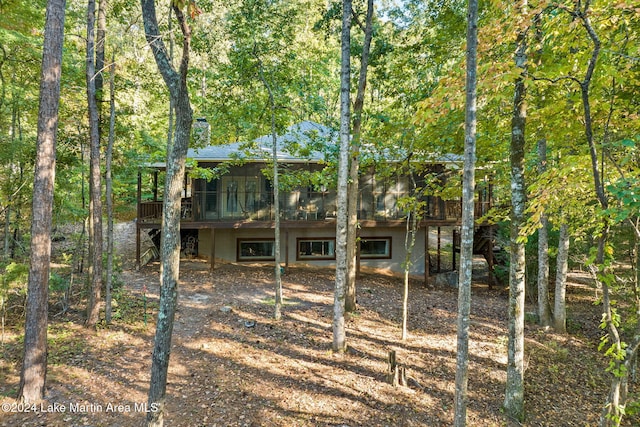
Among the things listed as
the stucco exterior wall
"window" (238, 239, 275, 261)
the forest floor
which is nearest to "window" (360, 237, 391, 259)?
the stucco exterior wall

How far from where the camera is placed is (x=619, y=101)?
6.16 metres

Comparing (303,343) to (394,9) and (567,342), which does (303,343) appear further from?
(394,9)

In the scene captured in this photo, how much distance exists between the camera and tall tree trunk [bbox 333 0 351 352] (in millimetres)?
8242

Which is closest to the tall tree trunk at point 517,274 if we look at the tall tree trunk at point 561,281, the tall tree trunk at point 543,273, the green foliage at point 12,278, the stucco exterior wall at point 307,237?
the tall tree trunk at point 543,273

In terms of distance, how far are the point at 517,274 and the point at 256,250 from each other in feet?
41.8

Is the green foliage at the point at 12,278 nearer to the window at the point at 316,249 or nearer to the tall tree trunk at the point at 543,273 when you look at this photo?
the window at the point at 316,249

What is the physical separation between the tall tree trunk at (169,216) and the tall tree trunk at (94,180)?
14.6ft

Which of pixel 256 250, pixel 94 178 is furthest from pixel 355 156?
pixel 256 250

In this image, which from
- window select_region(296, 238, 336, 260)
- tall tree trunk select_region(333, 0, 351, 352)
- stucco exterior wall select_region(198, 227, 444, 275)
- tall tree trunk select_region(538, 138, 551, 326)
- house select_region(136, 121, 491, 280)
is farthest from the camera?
window select_region(296, 238, 336, 260)

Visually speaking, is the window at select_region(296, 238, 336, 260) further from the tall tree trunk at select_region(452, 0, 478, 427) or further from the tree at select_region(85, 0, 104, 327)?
the tall tree trunk at select_region(452, 0, 478, 427)

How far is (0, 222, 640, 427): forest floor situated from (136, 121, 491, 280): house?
374 cm

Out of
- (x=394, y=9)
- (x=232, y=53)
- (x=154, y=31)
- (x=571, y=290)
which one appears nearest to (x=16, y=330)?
(x=154, y=31)

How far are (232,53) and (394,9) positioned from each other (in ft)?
17.0

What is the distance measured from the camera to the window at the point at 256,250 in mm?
17219
